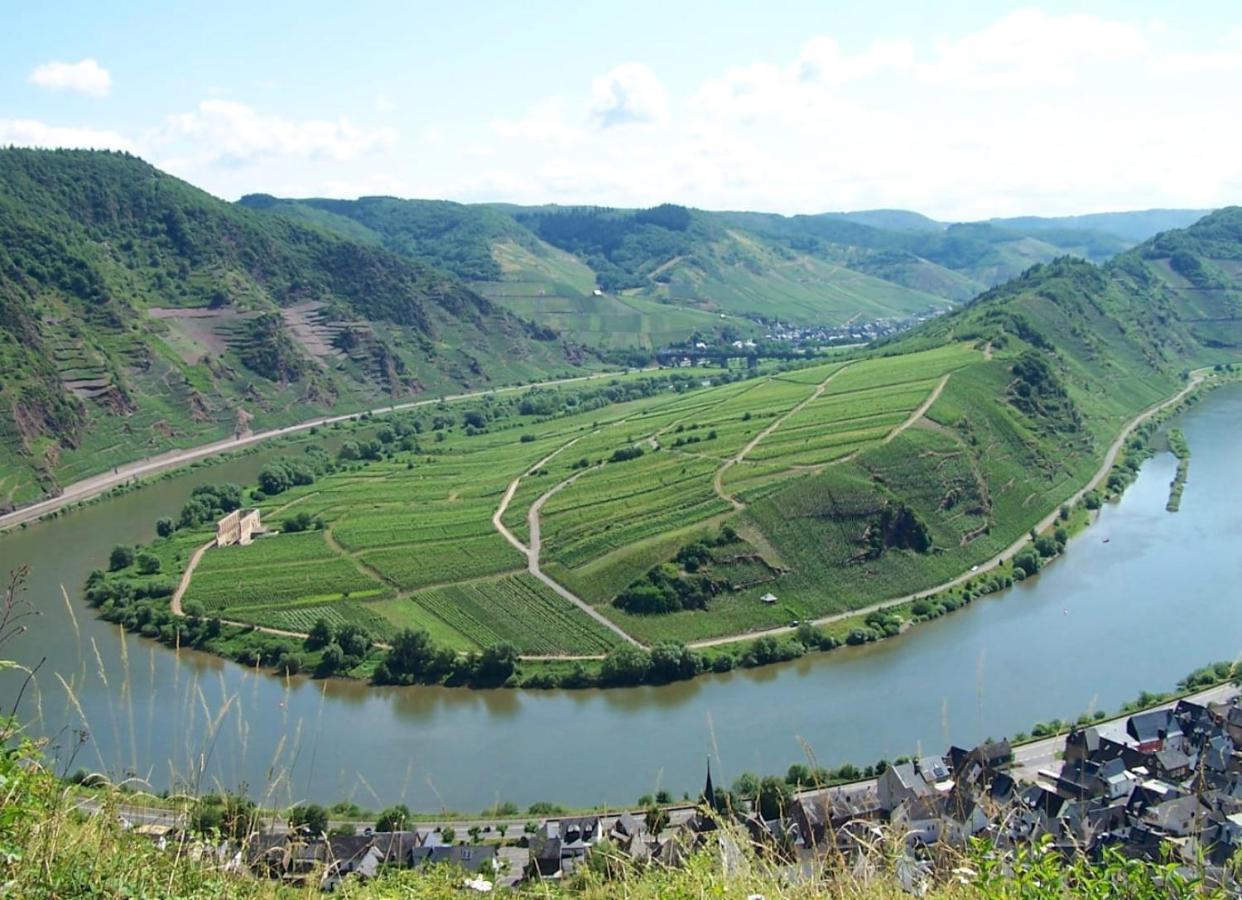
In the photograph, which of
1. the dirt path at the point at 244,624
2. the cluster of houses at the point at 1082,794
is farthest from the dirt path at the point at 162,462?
the cluster of houses at the point at 1082,794

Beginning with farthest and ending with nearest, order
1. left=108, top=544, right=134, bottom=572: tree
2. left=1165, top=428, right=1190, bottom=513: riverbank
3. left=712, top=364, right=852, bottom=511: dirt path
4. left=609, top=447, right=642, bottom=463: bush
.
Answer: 1. left=609, top=447, right=642, bottom=463: bush
2. left=1165, top=428, right=1190, bottom=513: riverbank
3. left=712, top=364, right=852, bottom=511: dirt path
4. left=108, top=544, right=134, bottom=572: tree

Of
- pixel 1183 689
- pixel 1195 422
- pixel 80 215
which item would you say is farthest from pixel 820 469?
pixel 80 215

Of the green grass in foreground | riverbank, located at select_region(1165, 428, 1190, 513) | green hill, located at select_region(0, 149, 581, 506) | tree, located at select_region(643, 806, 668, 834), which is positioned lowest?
tree, located at select_region(643, 806, 668, 834)

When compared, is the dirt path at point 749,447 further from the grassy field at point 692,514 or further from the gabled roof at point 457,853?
the gabled roof at point 457,853

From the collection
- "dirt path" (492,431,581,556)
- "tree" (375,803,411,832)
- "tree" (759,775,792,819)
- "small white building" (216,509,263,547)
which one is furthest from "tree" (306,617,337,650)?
"tree" (759,775,792,819)

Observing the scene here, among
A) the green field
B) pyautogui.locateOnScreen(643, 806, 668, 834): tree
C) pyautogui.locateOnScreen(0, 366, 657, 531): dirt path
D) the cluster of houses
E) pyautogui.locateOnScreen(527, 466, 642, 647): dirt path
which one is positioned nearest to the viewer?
the cluster of houses

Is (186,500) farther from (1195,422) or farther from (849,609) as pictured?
(1195,422)

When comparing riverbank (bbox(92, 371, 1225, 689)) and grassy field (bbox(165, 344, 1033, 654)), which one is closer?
riverbank (bbox(92, 371, 1225, 689))

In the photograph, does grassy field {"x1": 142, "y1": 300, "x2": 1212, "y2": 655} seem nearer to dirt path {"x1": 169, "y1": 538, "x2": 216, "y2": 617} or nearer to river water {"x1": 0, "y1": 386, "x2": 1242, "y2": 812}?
dirt path {"x1": 169, "y1": 538, "x2": 216, "y2": 617}

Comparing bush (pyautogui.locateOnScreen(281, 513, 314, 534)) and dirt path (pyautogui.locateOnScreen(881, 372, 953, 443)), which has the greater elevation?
dirt path (pyautogui.locateOnScreen(881, 372, 953, 443))
